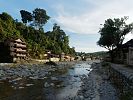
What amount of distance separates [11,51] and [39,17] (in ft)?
201

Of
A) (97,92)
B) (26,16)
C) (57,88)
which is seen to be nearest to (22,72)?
(57,88)

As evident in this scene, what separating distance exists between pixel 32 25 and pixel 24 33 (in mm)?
17610

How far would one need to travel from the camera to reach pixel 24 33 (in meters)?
150

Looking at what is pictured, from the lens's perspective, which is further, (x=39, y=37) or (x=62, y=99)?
(x=39, y=37)

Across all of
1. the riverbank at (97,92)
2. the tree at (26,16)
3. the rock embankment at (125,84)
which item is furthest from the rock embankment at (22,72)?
the tree at (26,16)

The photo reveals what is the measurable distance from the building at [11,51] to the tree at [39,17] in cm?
5233

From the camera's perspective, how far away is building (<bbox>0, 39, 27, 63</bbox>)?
10576 centimetres

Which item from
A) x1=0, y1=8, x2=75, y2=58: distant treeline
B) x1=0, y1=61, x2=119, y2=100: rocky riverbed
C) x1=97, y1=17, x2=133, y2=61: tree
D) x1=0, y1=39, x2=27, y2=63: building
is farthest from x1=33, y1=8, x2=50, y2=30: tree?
x1=0, y1=61, x2=119, y2=100: rocky riverbed

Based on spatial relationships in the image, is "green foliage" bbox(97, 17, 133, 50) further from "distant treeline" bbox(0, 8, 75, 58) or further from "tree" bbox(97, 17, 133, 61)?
"distant treeline" bbox(0, 8, 75, 58)

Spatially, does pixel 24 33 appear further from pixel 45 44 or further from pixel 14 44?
pixel 14 44

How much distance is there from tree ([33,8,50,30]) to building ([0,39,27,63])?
52.3 metres

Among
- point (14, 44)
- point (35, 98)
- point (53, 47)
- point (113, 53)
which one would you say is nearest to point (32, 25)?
point (53, 47)

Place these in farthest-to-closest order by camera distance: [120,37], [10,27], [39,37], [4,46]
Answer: [39,37], [10,27], [4,46], [120,37]

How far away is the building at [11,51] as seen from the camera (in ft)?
347
